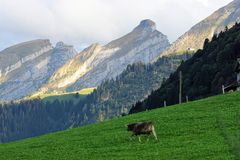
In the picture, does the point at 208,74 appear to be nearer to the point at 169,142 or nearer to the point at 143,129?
the point at 143,129

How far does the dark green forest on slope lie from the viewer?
138 metres

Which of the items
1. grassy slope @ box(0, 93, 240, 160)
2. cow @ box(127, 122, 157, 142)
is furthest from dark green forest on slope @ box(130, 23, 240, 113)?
cow @ box(127, 122, 157, 142)

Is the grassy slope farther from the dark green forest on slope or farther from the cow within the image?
the dark green forest on slope

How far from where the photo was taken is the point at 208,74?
147375 mm

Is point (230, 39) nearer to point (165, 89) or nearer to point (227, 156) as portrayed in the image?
point (165, 89)

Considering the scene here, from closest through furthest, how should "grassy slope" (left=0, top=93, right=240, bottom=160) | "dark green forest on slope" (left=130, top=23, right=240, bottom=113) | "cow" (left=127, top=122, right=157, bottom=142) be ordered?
"grassy slope" (left=0, top=93, right=240, bottom=160), "cow" (left=127, top=122, right=157, bottom=142), "dark green forest on slope" (left=130, top=23, right=240, bottom=113)

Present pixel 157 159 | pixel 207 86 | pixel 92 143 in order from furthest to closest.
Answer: pixel 207 86 → pixel 92 143 → pixel 157 159

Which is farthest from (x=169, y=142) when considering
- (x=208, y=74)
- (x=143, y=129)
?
(x=208, y=74)

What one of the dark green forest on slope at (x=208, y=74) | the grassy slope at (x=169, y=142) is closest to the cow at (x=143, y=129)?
the grassy slope at (x=169, y=142)

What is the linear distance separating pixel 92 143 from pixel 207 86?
3866 inches

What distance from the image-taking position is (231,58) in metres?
145

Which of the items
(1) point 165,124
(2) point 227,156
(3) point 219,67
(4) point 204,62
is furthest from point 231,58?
(2) point 227,156

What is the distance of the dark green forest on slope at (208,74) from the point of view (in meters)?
138

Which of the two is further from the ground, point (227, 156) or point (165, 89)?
point (165, 89)
